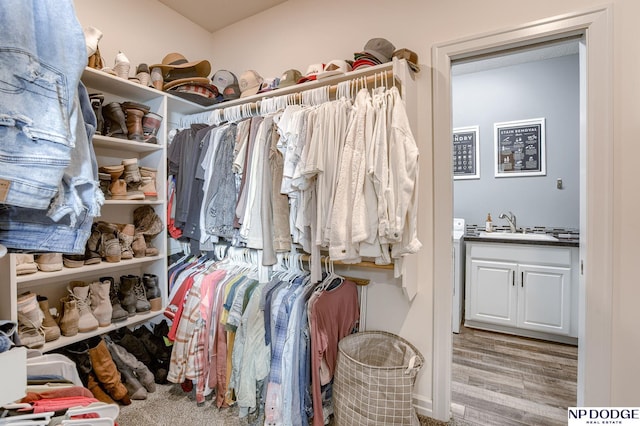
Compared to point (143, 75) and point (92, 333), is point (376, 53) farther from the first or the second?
point (92, 333)

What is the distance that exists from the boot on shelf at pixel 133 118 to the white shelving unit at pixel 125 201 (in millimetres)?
66

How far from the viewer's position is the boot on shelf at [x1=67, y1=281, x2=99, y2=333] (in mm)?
1774

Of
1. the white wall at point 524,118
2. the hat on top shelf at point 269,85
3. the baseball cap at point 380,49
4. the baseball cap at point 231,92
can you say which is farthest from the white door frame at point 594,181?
the white wall at point 524,118

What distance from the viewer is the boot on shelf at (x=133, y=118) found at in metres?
1.99

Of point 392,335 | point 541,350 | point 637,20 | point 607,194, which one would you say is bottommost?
point 541,350

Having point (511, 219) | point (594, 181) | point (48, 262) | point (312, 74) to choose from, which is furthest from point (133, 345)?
point (511, 219)

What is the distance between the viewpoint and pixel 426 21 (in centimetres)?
177

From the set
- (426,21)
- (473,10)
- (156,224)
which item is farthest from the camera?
(156,224)

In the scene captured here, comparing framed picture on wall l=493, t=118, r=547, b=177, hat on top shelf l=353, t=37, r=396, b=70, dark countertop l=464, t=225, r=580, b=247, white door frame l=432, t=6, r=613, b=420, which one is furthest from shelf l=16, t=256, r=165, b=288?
framed picture on wall l=493, t=118, r=547, b=177

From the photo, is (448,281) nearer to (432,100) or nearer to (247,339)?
(432,100)

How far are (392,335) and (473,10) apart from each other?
1.86 m

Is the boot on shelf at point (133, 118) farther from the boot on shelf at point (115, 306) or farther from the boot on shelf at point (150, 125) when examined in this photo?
the boot on shelf at point (115, 306)

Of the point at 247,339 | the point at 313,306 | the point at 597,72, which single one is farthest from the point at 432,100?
the point at 247,339

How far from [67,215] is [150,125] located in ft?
5.18
